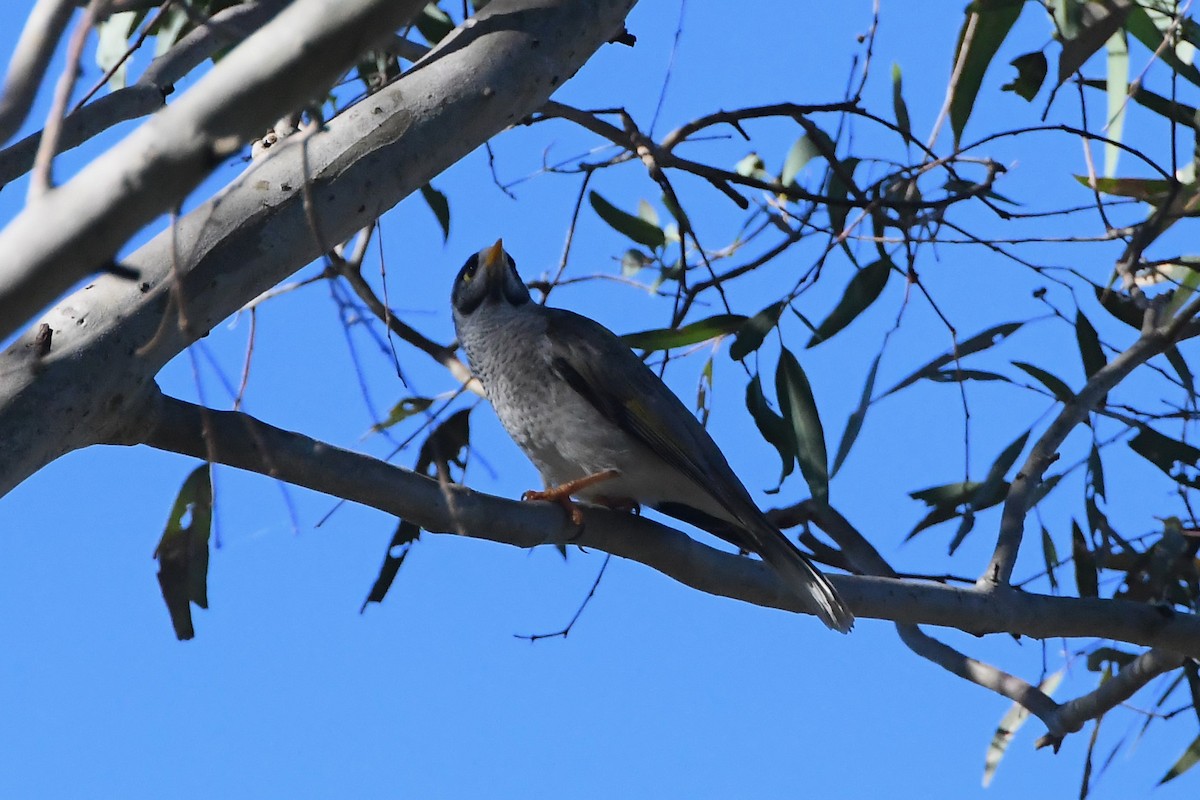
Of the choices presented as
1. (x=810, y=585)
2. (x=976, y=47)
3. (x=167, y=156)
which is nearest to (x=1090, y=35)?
(x=976, y=47)

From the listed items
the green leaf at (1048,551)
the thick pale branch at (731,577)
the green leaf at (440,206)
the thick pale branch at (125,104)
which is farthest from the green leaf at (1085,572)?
the thick pale branch at (125,104)

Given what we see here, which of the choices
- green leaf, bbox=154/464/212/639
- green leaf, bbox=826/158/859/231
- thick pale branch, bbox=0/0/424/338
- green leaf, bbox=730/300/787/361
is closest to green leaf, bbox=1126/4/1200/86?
green leaf, bbox=826/158/859/231

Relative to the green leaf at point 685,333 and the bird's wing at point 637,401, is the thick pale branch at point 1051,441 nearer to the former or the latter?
the bird's wing at point 637,401

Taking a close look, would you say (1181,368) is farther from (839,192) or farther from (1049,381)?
(839,192)

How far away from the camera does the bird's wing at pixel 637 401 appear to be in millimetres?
3297

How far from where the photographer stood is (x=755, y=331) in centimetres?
339

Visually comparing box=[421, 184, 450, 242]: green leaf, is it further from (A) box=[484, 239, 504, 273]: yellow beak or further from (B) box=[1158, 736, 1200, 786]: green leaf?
(B) box=[1158, 736, 1200, 786]: green leaf

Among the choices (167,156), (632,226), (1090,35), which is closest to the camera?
(167,156)

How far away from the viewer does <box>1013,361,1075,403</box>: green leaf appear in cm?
345

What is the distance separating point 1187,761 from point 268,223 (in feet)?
10.8

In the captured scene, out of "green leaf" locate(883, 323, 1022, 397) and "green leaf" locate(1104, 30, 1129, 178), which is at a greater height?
"green leaf" locate(1104, 30, 1129, 178)

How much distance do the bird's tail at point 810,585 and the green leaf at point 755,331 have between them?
620 mm

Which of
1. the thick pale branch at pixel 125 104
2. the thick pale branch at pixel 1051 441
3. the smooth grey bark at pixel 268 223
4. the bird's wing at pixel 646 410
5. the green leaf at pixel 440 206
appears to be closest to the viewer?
the smooth grey bark at pixel 268 223

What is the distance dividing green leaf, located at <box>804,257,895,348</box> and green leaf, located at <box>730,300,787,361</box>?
0.15 metres
